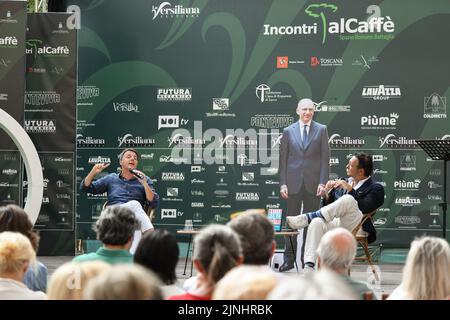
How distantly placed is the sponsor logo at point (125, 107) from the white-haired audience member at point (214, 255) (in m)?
7.93

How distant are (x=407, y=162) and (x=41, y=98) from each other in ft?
15.8

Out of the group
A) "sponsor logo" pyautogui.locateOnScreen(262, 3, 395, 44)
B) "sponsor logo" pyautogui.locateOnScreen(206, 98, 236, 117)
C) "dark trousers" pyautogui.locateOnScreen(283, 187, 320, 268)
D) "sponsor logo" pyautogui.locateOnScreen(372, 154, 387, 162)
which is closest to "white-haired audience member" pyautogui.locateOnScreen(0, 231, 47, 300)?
"dark trousers" pyautogui.locateOnScreen(283, 187, 320, 268)

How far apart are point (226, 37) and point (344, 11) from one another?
1619mm

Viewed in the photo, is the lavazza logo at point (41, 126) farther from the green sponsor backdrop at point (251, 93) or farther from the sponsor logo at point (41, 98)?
the green sponsor backdrop at point (251, 93)

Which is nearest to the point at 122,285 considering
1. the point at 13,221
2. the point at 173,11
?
the point at 13,221

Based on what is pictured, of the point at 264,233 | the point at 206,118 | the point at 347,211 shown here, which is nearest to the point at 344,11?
the point at 206,118

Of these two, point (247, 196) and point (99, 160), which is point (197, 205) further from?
point (99, 160)

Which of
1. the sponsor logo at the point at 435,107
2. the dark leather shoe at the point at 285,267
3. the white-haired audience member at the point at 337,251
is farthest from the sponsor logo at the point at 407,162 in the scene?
the white-haired audience member at the point at 337,251

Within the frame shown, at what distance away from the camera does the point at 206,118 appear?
10.6m

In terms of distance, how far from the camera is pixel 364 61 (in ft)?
33.8

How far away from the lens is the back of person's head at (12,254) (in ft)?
10.3

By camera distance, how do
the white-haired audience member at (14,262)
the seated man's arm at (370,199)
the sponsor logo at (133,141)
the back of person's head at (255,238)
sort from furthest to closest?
1. the sponsor logo at (133,141)
2. the seated man's arm at (370,199)
3. the back of person's head at (255,238)
4. the white-haired audience member at (14,262)

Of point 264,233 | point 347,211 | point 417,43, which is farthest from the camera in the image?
point 417,43

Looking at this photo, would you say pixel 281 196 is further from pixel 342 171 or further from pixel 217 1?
pixel 217 1
